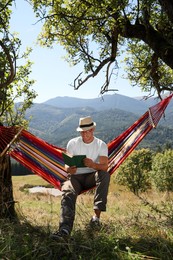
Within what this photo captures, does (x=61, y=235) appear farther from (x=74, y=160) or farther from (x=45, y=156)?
(x=45, y=156)

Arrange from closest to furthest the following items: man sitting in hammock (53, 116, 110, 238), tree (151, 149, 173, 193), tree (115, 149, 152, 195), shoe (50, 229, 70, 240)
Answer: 1. shoe (50, 229, 70, 240)
2. man sitting in hammock (53, 116, 110, 238)
3. tree (151, 149, 173, 193)
4. tree (115, 149, 152, 195)

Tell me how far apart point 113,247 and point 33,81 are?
12.0m

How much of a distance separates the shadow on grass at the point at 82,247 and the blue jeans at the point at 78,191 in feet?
0.68

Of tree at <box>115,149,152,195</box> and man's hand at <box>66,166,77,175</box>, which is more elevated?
man's hand at <box>66,166,77,175</box>

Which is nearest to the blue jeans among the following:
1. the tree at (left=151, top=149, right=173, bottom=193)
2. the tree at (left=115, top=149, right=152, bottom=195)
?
the tree at (left=151, top=149, right=173, bottom=193)

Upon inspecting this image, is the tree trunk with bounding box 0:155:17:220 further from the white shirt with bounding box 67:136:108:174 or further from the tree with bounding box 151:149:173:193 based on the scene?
the tree with bounding box 151:149:173:193

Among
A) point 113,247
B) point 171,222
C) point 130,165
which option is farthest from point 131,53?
point 130,165

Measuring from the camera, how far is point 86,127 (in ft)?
15.6

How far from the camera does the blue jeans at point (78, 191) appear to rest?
381 centimetres

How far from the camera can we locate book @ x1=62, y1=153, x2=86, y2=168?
14.9 feet

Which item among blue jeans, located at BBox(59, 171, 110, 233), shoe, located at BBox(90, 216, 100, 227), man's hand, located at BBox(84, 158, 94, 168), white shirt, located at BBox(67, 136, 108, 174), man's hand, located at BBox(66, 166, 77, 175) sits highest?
white shirt, located at BBox(67, 136, 108, 174)

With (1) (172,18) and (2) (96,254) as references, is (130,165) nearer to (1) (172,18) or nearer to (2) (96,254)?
(1) (172,18)

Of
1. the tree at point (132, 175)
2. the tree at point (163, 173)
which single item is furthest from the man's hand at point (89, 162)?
the tree at point (132, 175)

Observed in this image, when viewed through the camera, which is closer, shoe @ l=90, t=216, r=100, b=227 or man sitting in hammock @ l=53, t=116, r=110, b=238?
shoe @ l=90, t=216, r=100, b=227
